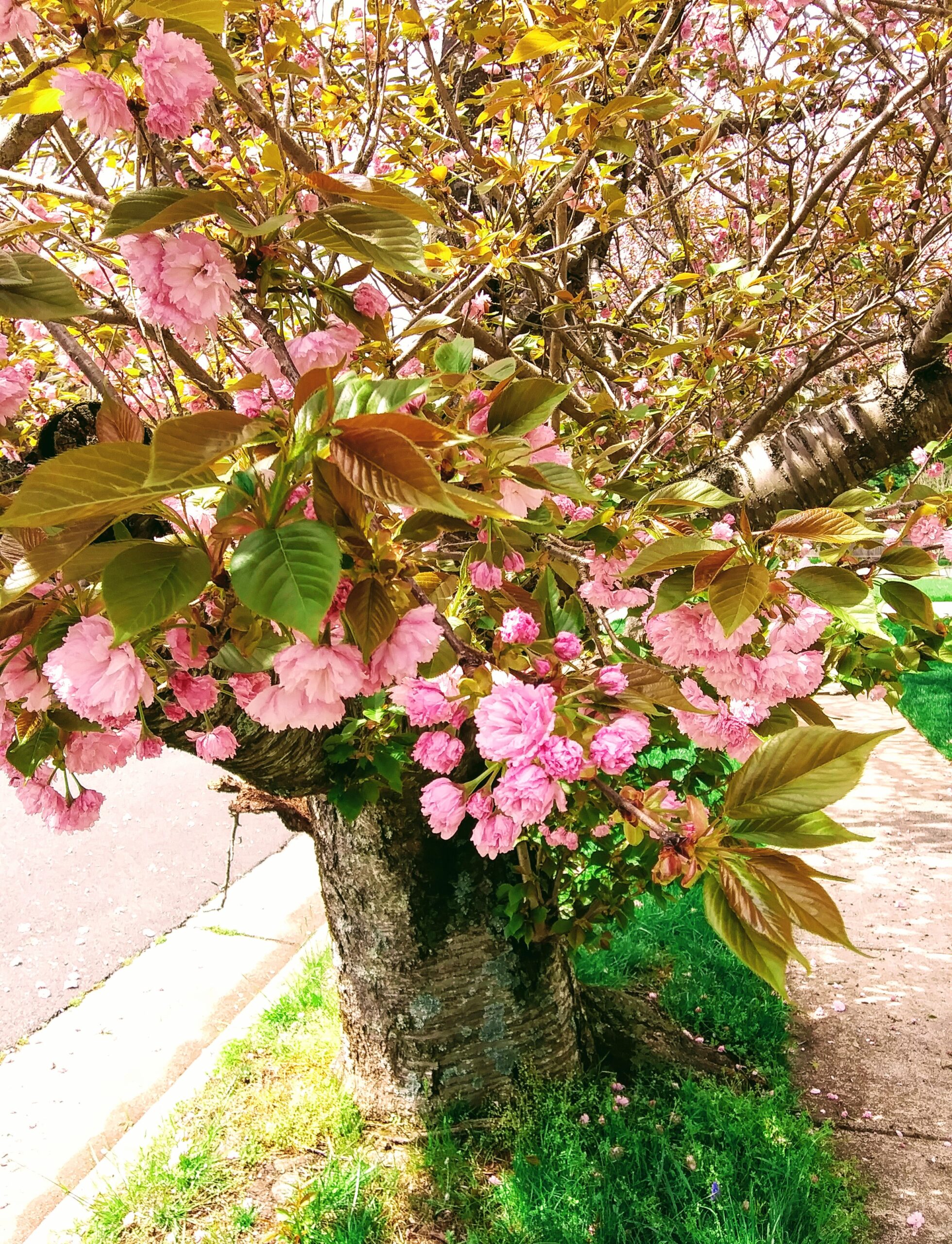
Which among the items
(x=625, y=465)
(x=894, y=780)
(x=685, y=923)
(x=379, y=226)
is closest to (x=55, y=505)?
(x=379, y=226)

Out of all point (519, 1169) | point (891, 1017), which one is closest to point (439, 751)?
point (519, 1169)

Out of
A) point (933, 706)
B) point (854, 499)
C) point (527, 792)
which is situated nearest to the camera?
point (527, 792)

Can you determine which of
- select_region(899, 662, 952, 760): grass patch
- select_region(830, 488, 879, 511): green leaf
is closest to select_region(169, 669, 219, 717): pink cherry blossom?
select_region(830, 488, 879, 511): green leaf

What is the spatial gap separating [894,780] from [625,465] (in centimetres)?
430

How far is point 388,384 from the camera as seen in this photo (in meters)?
0.52

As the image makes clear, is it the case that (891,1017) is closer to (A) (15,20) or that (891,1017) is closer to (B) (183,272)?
(B) (183,272)

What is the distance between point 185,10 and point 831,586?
77 centimetres

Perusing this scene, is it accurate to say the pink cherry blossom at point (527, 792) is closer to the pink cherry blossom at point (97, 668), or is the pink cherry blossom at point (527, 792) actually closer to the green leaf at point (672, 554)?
the green leaf at point (672, 554)

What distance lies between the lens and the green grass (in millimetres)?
1851

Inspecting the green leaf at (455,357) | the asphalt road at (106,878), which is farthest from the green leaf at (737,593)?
the asphalt road at (106,878)

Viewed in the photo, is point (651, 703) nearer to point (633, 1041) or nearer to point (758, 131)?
point (633, 1041)

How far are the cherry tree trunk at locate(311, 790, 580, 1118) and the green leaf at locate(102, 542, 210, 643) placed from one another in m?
1.55

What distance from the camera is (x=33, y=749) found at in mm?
796

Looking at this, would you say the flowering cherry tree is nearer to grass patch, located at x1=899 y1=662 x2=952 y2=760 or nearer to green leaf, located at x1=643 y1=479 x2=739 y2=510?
green leaf, located at x1=643 y1=479 x2=739 y2=510
